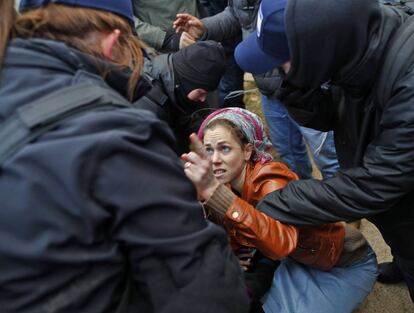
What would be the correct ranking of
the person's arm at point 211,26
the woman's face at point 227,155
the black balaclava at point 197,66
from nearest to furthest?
the woman's face at point 227,155 → the black balaclava at point 197,66 → the person's arm at point 211,26

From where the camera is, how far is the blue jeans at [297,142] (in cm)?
275

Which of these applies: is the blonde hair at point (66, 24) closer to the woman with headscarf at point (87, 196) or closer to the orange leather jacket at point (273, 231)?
the woman with headscarf at point (87, 196)

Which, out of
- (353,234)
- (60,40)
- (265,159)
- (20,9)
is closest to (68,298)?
(60,40)

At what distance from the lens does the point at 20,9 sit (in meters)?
0.98

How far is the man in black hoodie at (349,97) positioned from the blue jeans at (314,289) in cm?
27

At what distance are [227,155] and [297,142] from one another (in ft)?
3.69

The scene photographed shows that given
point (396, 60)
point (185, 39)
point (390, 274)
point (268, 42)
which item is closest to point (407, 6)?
point (396, 60)

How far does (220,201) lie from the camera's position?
1.57m

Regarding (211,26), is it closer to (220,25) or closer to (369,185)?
(220,25)

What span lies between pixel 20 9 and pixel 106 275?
63cm

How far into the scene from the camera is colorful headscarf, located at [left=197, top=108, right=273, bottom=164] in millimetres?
2074

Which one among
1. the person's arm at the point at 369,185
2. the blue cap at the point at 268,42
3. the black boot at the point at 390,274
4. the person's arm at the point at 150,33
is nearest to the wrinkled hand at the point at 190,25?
the person's arm at the point at 150,33

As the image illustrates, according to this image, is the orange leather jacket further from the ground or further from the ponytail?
the ponytail

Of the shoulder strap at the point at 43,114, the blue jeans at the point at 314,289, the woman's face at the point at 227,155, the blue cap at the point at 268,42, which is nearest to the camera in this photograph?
the shoulder strap at the point at 43,114
